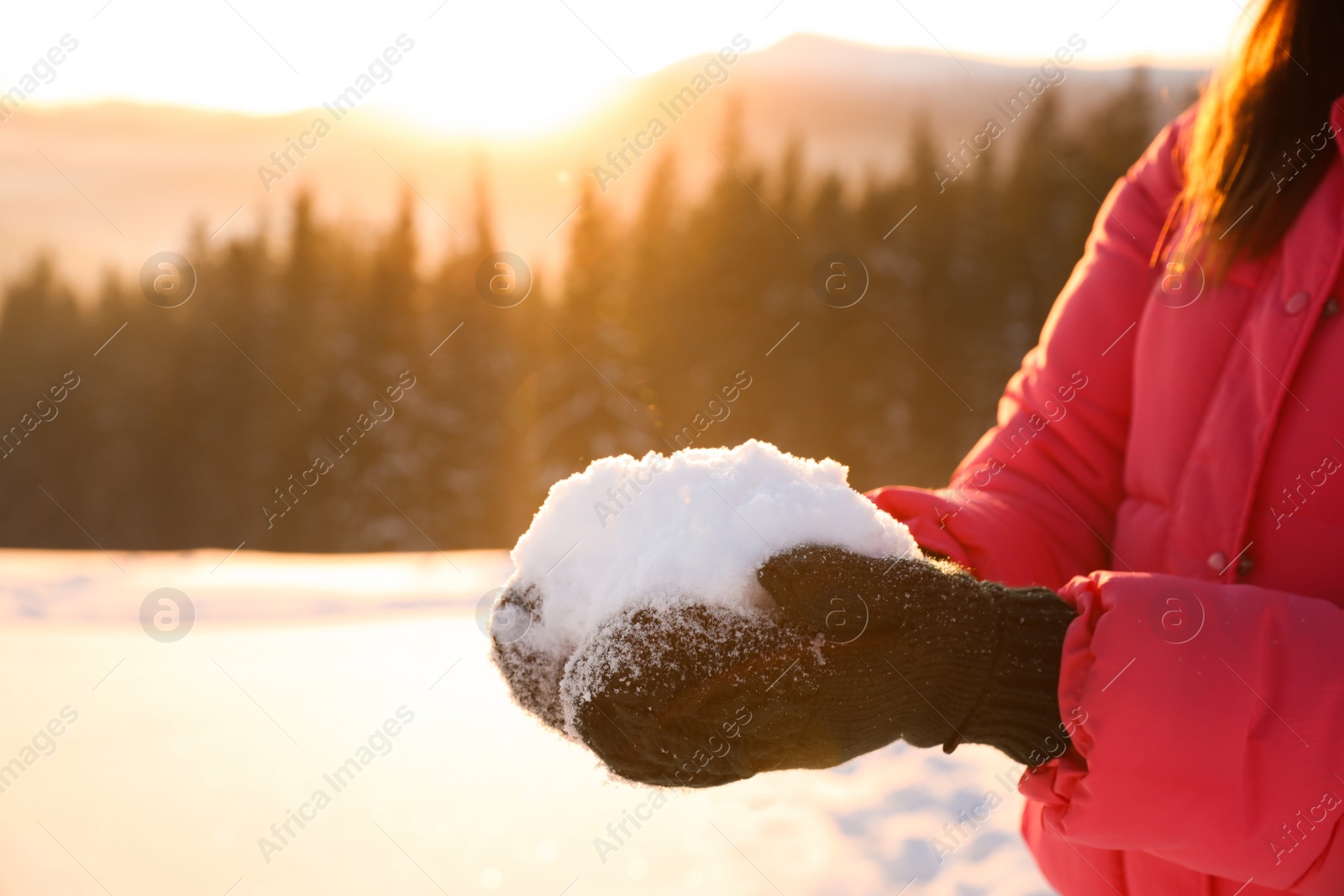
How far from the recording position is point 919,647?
1062 mm

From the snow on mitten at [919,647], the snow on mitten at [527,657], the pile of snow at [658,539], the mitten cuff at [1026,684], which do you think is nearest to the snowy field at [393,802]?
the snow on mitten at [527,657]

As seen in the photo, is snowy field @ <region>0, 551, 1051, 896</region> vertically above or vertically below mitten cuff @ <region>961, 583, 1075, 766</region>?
below

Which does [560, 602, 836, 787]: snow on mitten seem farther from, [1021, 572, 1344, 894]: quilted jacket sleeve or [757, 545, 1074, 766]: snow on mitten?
[1021, 572, 1344, 894]: quilted jacket sleeve

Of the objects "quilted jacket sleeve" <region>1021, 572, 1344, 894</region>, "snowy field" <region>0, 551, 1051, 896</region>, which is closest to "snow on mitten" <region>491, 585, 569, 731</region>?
"snowy field" <region>0, 551, 1051, 896</region>

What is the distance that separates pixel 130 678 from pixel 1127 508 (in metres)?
3.18

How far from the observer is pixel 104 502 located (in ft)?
126

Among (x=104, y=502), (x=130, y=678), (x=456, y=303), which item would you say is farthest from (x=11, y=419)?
(x=130, y=678)

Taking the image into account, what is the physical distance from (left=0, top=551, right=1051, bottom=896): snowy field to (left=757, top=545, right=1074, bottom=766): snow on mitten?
1.14 feet

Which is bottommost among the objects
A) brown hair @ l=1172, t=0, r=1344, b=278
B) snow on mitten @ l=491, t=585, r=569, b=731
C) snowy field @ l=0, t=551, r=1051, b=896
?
snowy field @ l=0, t=551, r=1051, b=896

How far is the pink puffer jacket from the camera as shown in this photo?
37.6 inches

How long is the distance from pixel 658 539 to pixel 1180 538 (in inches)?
32.9

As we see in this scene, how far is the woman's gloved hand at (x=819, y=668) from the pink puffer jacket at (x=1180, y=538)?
7 centimetres

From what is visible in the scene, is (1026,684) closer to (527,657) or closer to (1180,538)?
(1180,538)

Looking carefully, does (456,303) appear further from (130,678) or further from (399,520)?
(130,678)
